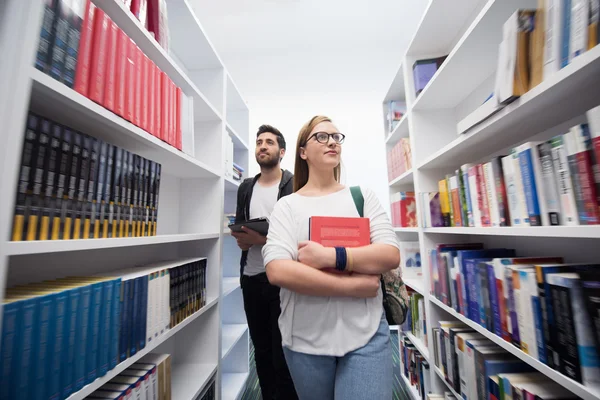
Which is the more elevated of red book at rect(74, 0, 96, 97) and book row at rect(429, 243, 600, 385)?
red book at rect(74, 0, 96, 97)

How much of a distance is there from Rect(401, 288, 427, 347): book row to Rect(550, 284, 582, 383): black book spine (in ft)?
3.29

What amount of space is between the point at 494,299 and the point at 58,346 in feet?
4.52

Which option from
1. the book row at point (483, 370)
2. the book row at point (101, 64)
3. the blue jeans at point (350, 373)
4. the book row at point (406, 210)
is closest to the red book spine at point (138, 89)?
the book row at point (101, 64)

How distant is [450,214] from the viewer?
4.21 ft

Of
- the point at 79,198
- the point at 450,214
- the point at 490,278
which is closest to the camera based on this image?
the point at 79,198

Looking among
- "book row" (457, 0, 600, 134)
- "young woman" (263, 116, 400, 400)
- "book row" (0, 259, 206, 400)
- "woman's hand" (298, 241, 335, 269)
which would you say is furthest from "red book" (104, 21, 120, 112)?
"book row" (457, 0, 600, 134)

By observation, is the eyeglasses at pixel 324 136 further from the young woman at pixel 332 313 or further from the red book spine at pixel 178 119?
the red book spine at pixel 178 119

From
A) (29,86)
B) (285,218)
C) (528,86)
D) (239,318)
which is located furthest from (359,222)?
(239,318)

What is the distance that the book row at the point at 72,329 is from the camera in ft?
1.69

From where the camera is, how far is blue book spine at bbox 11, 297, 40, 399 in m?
0.51

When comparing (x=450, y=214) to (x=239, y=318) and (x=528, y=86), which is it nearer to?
(x=528, y=86)

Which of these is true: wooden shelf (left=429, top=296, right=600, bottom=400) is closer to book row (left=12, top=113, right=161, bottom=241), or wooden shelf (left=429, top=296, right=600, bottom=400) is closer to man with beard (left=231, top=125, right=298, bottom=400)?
man with beard (left=231, top=125, right=298, bottom=400)

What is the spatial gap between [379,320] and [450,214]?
78cm

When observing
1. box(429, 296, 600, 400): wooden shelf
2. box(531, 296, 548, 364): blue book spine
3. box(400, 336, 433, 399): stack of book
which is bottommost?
box(400, 336, 433, 399): stack of book
